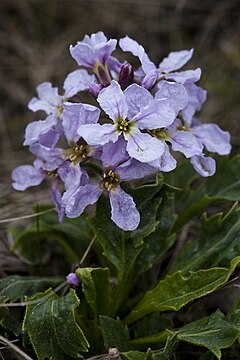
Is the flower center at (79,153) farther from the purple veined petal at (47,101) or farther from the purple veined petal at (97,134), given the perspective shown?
the purple veined petal at (47,101)

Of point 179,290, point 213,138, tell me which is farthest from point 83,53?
point 179,290

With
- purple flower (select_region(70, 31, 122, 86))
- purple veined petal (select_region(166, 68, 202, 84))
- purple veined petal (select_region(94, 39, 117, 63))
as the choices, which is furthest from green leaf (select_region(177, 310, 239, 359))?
purple veined petal (select_region(94, 39, 117, 63))

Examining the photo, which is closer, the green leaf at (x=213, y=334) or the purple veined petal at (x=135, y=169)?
the green leaf at (x=213, y=334)

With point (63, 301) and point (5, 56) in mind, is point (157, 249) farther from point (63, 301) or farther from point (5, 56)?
point (5, 56)

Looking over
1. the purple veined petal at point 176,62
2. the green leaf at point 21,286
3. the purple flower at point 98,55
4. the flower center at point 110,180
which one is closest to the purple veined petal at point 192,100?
the purple veined petal at point 176,62

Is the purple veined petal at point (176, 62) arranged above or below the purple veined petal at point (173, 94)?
above

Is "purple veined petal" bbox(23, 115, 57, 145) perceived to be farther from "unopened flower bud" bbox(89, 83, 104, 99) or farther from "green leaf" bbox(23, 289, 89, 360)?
"green leaf" bbox(23, 289, 89, 360)

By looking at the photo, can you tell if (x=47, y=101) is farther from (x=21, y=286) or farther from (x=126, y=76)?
(x=21, y=286)
